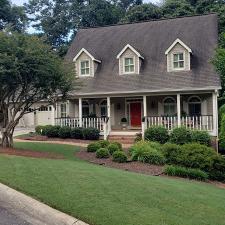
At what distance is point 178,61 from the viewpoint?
2589cm

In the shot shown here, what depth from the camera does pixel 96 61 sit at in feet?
93.0

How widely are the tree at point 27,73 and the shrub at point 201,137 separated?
823 centimetres

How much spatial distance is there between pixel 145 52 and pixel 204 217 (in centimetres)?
2187

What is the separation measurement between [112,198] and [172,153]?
30.2ft

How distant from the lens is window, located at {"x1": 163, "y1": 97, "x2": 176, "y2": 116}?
1044 inches

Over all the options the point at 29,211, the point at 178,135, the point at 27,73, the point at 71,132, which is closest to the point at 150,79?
the point at 178,135

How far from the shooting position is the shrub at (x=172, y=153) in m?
16.1

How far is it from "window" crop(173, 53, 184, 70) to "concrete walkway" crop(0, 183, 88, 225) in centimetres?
1977

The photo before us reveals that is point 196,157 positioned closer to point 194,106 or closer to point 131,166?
point 131,166

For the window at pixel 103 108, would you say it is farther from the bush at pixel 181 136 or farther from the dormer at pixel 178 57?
the bush at pixel 181 136

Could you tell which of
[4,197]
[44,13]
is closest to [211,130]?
[4,197]

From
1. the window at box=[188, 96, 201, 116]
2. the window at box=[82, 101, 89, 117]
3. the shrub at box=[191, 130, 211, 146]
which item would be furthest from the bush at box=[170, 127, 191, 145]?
the window at box=[82, 101, 89, 117]

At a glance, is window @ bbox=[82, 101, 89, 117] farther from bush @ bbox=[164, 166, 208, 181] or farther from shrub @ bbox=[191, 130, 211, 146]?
bush @ bbox=[164, 166, 208, 181]

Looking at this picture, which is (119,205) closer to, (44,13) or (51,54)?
(51,54)
